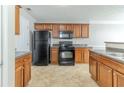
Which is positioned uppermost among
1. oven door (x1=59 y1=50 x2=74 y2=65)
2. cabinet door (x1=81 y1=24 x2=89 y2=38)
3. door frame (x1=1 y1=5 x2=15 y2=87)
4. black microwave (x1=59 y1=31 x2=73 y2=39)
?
cabinet door (x1=81 y1=24 x2=89 y2=38)

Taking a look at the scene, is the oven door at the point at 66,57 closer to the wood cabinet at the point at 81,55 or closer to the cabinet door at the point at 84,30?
the wood cabinet at the point at 81,55

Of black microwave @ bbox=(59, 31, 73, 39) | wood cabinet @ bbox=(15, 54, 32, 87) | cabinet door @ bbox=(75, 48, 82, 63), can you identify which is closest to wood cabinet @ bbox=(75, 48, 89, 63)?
cabinet door @ bbox=(75, 48, 82, 63)

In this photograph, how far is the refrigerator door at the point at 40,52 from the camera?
7777mm

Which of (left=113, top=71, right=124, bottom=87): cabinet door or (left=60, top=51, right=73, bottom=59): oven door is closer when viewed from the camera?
(left=113, top=71, right=124, bottom=87): cabinet door

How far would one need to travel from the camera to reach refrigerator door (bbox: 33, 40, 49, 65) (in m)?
7.78

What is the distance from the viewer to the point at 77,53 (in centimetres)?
831

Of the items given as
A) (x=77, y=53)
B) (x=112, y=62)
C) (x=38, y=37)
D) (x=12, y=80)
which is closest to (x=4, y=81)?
(x=12, y=80)

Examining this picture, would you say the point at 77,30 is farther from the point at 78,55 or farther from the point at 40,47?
the point at 40,47

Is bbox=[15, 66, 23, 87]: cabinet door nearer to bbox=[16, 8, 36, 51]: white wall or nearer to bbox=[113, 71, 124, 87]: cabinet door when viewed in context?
bbox=[113, 71, 124, 87]: cabinet door

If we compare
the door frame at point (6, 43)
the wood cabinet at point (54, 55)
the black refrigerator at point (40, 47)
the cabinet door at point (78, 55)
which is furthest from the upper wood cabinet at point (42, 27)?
the door frame at point (6, 43)
